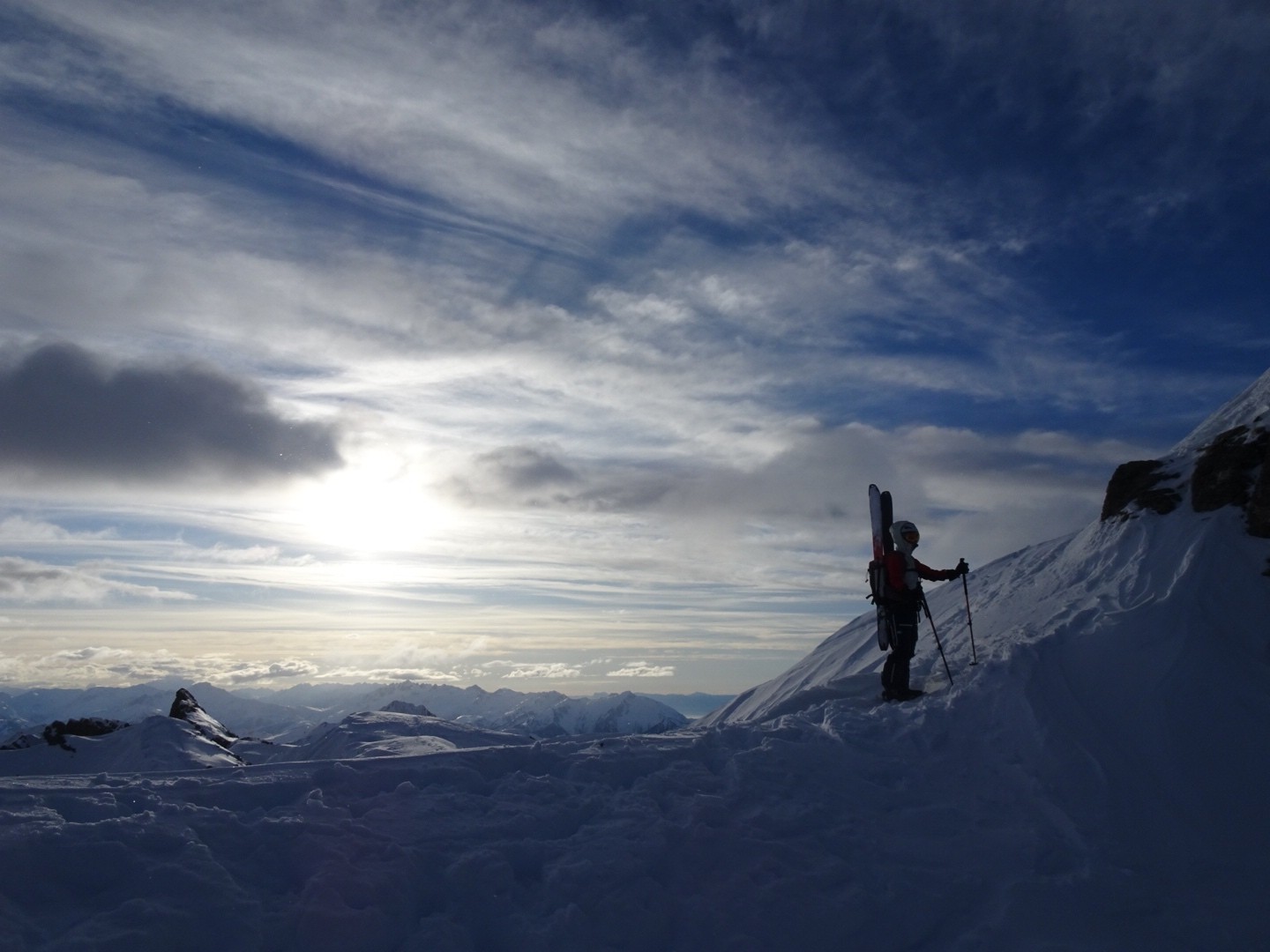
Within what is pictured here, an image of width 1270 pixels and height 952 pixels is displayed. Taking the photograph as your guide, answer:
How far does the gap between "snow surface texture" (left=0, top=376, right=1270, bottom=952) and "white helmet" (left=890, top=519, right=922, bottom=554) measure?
2740 millimetres

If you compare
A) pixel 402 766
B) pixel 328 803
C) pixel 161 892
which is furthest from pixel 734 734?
pixel 161 892

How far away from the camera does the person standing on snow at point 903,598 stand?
1320 cm

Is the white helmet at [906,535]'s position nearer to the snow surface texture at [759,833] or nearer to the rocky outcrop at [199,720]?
the snow surface texture at [759,833]

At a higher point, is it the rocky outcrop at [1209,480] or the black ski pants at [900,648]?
the rocky outcrop at [1209,480]

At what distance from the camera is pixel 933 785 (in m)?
9.11

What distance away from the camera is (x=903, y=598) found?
543 inches

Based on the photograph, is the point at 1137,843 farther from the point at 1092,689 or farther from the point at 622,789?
the point at 622,789

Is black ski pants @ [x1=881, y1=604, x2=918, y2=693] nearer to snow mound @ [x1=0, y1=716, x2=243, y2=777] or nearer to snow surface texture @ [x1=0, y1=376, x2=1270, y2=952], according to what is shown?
snow surface texture @ [x1=0, y1=376, x2=1270, y2=952]

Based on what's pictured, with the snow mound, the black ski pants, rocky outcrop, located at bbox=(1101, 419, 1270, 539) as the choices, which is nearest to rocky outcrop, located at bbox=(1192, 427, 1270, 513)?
rocky outcrop, located at bbox=(1101, 419, 1270, 539)

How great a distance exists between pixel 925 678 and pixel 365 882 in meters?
10.8

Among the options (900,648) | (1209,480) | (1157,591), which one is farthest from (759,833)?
(1209,480)

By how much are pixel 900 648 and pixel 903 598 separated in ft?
3.01

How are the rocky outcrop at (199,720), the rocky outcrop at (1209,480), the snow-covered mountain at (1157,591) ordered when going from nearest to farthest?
the snow-covered mountain at (1157,591) → the rocky outcrop at (1209,480) → the rocky outcrop at (199,720)

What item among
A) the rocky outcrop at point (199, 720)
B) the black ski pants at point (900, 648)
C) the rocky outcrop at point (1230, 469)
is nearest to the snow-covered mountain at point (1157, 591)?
the rocky outcrop at point (1230, 469)
